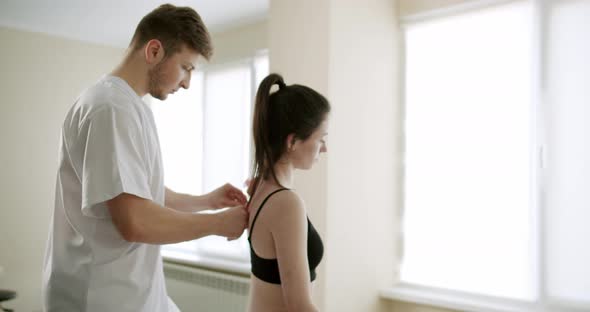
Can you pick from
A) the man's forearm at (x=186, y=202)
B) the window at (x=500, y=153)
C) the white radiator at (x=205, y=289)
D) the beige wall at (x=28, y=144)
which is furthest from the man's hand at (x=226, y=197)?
the beige wall at (x=28, y=144)

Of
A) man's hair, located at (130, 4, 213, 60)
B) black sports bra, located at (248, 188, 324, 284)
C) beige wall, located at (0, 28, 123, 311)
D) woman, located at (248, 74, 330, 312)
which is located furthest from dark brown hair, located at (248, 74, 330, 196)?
beige wall, located at (0, 28, 123, 311)

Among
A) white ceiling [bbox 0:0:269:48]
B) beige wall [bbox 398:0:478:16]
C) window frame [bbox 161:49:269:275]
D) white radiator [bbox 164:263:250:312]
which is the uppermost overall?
white ceiling [bbox 0:0:269:48]

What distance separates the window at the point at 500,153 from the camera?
8.91 feet

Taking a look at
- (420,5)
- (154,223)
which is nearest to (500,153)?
(420,5)

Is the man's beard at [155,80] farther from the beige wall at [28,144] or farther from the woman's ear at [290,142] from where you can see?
the beige wall at [28,144]

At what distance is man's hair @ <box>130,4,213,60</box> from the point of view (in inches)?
56.7

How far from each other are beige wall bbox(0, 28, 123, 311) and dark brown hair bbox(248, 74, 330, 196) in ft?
13.2

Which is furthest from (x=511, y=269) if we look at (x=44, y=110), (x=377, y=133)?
(x=44, y=110)

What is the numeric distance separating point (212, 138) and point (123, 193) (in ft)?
11.4

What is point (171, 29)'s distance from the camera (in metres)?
1.44

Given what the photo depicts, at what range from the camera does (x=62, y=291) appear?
4.58 ft

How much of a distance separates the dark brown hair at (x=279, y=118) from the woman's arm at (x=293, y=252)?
0.46 ft

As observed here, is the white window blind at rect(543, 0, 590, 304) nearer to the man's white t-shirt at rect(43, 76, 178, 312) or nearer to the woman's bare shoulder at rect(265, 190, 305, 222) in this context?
the woman's bare shoulder at rect(265, 190, 305, 222)

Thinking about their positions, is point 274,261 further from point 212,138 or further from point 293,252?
point 212,138
